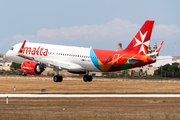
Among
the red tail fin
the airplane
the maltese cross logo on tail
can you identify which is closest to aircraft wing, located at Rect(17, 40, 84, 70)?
the airplane

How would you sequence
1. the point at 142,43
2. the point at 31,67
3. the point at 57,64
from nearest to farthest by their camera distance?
the point at 142,43 → the point at 31,67 → the point at 57,64

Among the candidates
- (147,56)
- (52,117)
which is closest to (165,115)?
(52,117)

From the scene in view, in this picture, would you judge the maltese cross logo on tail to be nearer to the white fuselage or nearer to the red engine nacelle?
the white fuselage

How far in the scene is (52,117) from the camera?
39.8 meters

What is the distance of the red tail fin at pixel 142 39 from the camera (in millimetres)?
68938

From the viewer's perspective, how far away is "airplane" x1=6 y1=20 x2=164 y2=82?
67.5 m

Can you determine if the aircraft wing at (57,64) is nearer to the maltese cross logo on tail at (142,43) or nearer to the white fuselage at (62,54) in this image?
the white fuselage at (62,54)

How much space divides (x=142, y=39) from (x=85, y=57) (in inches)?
443

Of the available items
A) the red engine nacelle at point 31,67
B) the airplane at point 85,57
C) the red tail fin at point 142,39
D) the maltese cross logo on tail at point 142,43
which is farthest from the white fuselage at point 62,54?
the maltese cross logo on tail at point 142,43

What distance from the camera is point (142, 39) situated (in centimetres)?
6956

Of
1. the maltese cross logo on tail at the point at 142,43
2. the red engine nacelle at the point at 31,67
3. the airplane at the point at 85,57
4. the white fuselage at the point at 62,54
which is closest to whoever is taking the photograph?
the airplane at the point at 85,57

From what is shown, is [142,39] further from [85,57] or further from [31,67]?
[31,67]

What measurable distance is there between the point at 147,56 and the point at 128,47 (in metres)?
4.15

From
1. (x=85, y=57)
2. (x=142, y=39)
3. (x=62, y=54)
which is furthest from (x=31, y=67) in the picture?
(x=142, y=39)
